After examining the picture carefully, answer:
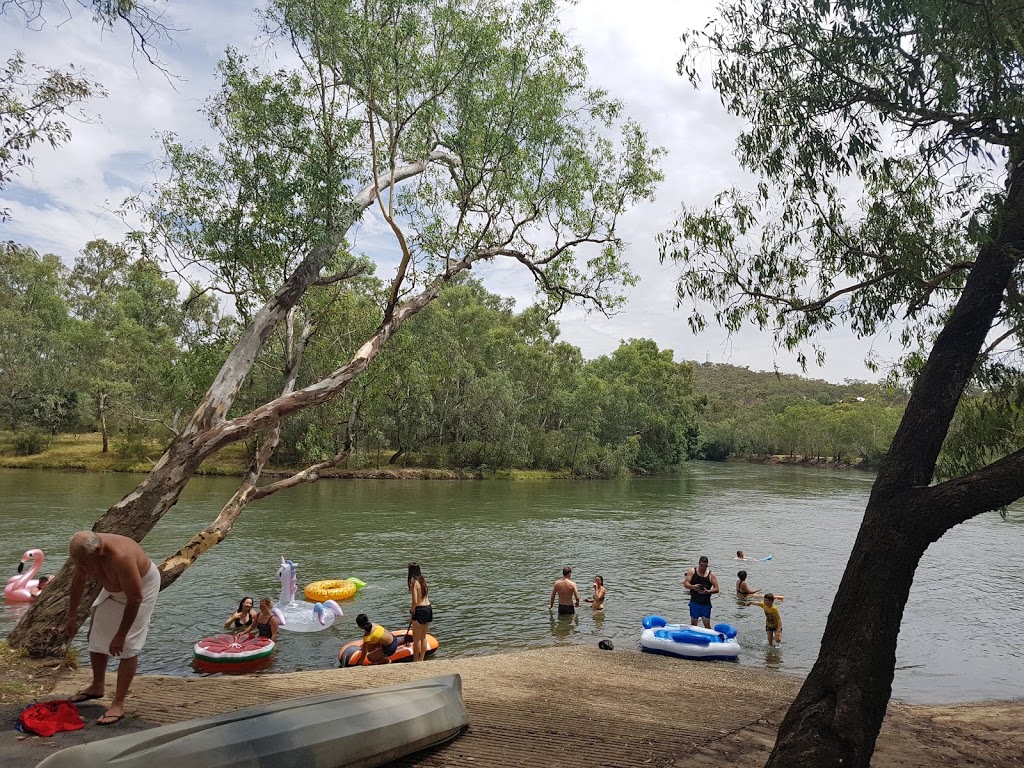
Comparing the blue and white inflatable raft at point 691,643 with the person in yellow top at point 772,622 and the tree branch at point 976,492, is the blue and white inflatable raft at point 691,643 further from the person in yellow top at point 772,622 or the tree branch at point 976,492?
the tree branch at point 976,492

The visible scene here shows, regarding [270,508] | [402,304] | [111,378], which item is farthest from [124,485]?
[402,304]

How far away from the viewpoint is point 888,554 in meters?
4.81

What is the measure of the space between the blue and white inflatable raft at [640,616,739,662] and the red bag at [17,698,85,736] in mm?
9355

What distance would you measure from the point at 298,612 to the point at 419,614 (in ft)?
13.2

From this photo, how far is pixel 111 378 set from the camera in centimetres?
4769

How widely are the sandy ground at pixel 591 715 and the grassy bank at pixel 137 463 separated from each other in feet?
118

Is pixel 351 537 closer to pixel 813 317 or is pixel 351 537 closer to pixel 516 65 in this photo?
pixel 516 65

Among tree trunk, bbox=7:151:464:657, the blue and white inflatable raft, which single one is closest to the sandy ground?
tree trunk, bbox=7:151:464:657

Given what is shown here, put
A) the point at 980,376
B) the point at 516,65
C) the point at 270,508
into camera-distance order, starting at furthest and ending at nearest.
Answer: the point at 270,508, the point at 516,65, the point at 980,376

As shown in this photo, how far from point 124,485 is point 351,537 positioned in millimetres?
19377

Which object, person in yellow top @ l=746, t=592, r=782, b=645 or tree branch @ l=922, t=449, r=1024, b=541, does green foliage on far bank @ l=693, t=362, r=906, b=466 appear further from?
tree branch @ l=922, t=449, r=1024, b=541

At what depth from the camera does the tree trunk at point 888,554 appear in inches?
179

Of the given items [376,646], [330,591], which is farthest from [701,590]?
[330,591]

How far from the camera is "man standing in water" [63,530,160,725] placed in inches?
212
